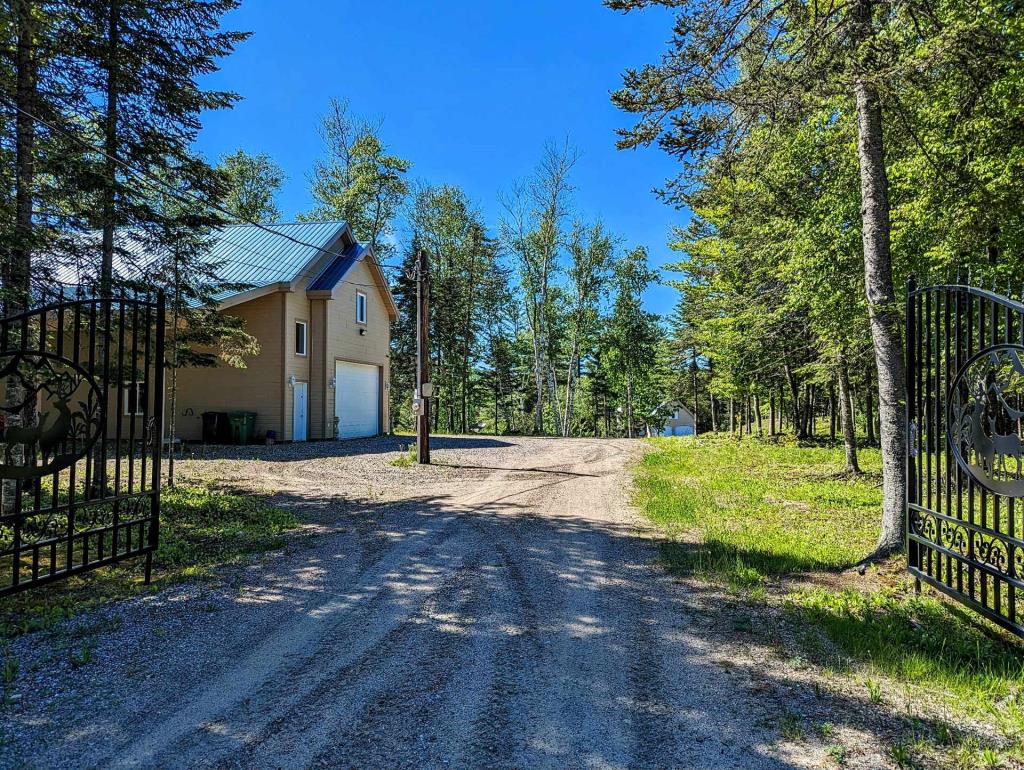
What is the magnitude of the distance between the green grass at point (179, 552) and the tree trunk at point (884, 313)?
21.6 feet

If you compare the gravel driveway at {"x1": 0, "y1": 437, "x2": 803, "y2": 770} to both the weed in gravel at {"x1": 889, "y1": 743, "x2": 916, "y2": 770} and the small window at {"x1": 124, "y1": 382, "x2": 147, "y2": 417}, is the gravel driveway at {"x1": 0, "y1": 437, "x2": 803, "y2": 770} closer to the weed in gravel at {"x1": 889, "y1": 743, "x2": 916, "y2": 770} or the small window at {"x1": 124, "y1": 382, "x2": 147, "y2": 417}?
the weed in gravel at {"x1": 889, "y1": 743, "x2": 916, "y2": 770}

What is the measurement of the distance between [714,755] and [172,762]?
246cm

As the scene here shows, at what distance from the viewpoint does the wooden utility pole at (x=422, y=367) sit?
1341cm

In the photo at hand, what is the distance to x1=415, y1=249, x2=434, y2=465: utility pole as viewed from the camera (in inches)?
528

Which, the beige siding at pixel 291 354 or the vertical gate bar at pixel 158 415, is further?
the beige siding at pixel 291 354

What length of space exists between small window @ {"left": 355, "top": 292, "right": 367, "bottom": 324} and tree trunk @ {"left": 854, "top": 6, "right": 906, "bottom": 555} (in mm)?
17576

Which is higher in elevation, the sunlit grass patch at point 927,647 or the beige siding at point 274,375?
the beige siding at point 274,375

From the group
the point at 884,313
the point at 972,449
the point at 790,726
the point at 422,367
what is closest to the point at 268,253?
the point at 422,367

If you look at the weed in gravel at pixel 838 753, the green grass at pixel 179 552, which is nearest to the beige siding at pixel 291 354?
the green grass at pixel 179 552

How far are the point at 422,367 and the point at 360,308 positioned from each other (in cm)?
842

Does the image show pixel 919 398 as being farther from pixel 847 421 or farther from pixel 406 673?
pixel 847 421

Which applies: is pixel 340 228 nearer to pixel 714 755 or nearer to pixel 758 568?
pixel 758 568

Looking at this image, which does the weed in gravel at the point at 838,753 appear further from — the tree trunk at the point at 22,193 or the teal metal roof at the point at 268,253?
the teal metal roof at the point at 268,253

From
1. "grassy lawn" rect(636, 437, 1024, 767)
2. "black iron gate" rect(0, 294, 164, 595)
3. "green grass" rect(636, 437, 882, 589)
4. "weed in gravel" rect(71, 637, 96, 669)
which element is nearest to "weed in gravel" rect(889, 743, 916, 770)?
"grassy lawn" rect(636, 437, 1024, 767)
